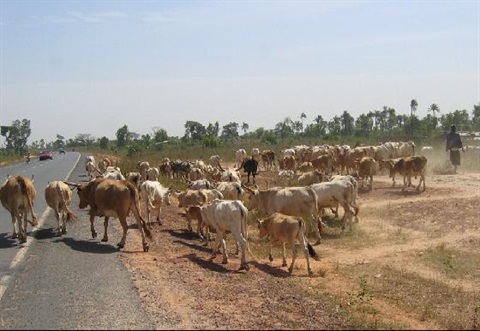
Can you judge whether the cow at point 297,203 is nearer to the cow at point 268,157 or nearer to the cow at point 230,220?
the cow at point 230,220

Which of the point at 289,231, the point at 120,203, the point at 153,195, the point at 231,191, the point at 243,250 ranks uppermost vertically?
the point at 120,203

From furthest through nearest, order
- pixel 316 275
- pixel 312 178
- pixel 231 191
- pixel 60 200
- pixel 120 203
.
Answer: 1. pixel 312 178
2. pixel 231 191
3. pixel 60 200
4. pixel 120 203
5. pixel 316 275

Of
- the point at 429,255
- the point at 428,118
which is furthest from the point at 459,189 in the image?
the point at 428,118

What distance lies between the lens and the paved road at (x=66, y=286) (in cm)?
823

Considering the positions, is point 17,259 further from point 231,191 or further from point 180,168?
point 180,168

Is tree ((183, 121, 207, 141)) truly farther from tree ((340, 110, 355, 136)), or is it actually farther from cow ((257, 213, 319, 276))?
cow ((257, 213, 319, 276))

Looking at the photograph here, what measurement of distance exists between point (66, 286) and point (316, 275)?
5714 mm

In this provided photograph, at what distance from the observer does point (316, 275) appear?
13.0 m

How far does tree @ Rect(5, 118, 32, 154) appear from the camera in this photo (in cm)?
11262

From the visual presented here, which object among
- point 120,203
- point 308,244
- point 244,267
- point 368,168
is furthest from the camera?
point 368,168

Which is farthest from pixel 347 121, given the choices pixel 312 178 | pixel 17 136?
pixel 312 178

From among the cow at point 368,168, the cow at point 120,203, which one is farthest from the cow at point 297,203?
the cow at point 368,168

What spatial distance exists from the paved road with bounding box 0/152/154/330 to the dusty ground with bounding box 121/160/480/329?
0.40 m

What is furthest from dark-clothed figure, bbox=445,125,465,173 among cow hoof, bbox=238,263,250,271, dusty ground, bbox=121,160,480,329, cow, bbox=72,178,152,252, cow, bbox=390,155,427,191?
cow, bbox=72,178,152,252
